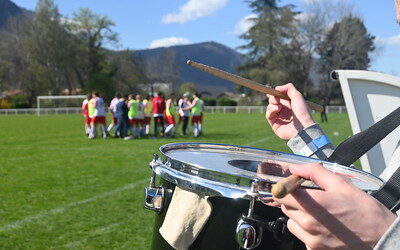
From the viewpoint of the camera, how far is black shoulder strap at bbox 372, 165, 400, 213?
1.24m

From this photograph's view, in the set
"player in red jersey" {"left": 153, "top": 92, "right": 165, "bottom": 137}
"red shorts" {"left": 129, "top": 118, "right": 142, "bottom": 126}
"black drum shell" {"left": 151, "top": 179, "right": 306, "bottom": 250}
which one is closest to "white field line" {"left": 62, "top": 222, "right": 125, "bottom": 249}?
"black drum shell" {"left": 151, "top": 179, "right": 306, "bottom": 250}

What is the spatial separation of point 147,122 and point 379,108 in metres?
14.5

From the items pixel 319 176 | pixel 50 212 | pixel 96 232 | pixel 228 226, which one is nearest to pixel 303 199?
pixel 319 176

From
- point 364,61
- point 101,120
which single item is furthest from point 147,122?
point 364,61

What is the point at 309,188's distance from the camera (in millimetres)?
1148

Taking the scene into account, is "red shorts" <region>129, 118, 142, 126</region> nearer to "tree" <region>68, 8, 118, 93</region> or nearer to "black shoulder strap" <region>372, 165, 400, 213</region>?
"black shoulder strap" <region>372, 165, 400, 213</region>

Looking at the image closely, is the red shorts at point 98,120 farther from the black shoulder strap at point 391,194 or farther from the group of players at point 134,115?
the black shoulder strap at point 391,194

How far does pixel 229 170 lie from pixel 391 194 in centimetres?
55

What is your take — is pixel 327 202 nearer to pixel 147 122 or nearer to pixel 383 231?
pixel 383 231

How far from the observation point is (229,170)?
1.63m

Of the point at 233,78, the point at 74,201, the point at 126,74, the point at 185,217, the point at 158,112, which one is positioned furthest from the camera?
the point at 126,74

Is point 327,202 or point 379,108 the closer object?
point 327,202

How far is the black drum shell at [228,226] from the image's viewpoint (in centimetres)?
145

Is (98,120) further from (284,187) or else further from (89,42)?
(89,42)
